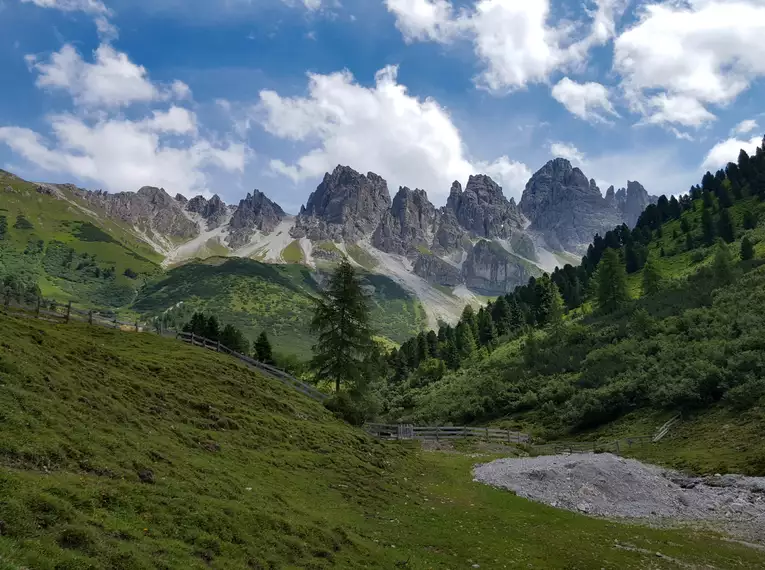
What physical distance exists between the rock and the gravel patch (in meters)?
21.3

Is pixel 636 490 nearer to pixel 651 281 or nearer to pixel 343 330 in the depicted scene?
pixel 343 330

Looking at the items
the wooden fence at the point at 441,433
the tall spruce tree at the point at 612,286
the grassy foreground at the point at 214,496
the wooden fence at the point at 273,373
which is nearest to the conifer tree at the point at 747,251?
the tall spruce tree at the point at 612,286

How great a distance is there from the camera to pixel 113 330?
141 ft

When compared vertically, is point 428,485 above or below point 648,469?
below

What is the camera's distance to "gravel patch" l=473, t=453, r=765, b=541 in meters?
24.5

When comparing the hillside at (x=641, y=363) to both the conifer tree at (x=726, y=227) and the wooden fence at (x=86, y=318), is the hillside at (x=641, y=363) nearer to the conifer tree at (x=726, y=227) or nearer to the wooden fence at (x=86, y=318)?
the conifer tree at (x=726, y=227)

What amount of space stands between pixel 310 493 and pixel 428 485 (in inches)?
404

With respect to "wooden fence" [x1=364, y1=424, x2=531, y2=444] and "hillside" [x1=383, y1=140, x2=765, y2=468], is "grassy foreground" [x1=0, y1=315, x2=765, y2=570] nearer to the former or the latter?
"wooden fence" [x1=364, y1=424, x2=531, y2=444]

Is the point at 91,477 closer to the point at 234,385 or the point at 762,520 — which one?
the point at 234,385

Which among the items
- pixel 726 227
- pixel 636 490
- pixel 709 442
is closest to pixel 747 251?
pixel 726 227

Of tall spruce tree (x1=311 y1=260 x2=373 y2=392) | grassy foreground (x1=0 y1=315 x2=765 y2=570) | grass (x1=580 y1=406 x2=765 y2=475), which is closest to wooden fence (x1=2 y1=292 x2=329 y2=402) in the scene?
tall spruce tree (x1=311 y1=260 x2=373 y2=392)

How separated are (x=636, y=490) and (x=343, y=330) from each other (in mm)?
31308

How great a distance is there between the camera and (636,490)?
1101 inches

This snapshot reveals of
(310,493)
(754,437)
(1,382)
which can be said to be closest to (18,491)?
(1,382)
